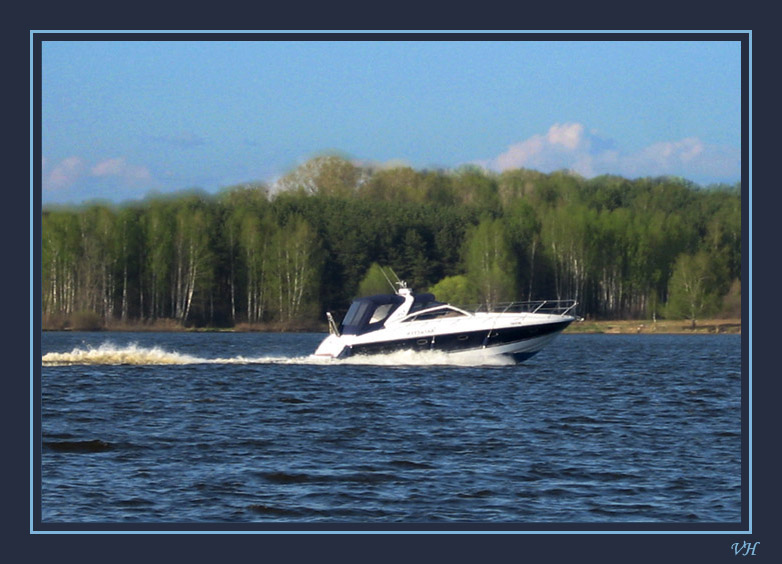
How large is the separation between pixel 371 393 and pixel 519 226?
71.4m

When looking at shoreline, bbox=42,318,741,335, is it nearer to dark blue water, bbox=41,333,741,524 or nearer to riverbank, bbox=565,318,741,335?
riverbank, bbox=565,318,741,335

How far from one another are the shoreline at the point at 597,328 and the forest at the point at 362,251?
1.37ft

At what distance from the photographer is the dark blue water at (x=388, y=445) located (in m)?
18.8

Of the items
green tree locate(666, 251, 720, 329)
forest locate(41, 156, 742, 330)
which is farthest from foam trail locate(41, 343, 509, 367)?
green tree locate(666, 251, 720, 329)

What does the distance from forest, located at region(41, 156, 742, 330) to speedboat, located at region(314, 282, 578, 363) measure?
5126 cm

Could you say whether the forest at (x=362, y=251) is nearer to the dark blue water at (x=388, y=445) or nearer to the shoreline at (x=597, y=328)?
the shoreline at (x=597, y=328)

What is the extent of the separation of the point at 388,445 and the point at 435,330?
18691 millimetres

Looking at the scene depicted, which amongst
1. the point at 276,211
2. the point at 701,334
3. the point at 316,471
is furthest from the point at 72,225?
the point at 316,471

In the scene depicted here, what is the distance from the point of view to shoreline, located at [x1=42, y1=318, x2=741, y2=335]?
94.4 metres

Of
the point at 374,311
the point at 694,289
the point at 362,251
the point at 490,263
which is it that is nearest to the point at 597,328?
the point at 694,289
